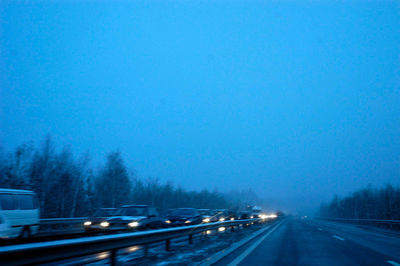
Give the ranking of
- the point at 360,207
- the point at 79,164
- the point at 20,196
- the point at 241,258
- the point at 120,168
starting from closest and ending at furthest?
the point at 241,258
the point at 20,196
the point at 79,164
the point at 120,168
the point at 360,207

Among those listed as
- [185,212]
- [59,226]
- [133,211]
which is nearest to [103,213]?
[133,211]

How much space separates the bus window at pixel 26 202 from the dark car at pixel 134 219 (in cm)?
320

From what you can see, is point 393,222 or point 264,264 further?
point 393,222

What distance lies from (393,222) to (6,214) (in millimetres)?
29841

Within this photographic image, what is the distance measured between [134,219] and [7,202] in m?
5.43

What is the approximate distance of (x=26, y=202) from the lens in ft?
50.0

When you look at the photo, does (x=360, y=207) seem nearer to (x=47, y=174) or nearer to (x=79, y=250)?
(x=47, y=174)

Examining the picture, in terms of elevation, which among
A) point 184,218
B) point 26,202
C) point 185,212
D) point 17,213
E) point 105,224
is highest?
point 26,202

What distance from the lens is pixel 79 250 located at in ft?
20.3

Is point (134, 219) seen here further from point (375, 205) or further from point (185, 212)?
point (375, 205)

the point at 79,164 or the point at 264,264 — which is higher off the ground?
the point at 79,164

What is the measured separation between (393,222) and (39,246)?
32411 millimetres

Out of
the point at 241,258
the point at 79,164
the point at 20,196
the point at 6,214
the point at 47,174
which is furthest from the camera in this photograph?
the point at 79,164

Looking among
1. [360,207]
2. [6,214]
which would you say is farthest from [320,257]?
[360,207]
